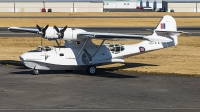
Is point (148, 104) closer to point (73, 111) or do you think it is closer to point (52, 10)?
point (73, 111)

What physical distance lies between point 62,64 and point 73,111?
1225cm

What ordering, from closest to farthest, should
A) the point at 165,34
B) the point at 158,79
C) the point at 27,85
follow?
the point at 27,85, the point at 158,79, the point at 165,34

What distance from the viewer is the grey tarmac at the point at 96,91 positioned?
24781mm

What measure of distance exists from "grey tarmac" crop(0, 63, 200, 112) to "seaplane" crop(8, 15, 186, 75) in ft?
2.79

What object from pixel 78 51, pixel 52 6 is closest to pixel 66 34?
pixel 78 51

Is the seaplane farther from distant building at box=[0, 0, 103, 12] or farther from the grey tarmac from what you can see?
distant building at box=[0, 0, 103, 12]

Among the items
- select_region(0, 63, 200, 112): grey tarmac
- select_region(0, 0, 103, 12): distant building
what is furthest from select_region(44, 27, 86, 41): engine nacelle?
select_region(0, 0, 103, 12): distant building

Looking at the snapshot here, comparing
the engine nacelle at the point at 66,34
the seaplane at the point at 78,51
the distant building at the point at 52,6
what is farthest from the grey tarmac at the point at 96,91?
the distant building at the point at 52,6

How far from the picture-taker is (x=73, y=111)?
23.4 m

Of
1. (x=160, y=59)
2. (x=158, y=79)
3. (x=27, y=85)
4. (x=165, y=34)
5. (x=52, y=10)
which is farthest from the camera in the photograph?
(x=52, y=10)

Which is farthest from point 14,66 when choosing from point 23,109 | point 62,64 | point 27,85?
point 23,109

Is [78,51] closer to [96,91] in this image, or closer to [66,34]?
[66,34]

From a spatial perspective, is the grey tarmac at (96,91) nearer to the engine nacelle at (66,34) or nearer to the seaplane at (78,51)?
the seaplane at (78,51)

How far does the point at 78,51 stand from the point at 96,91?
755cm
